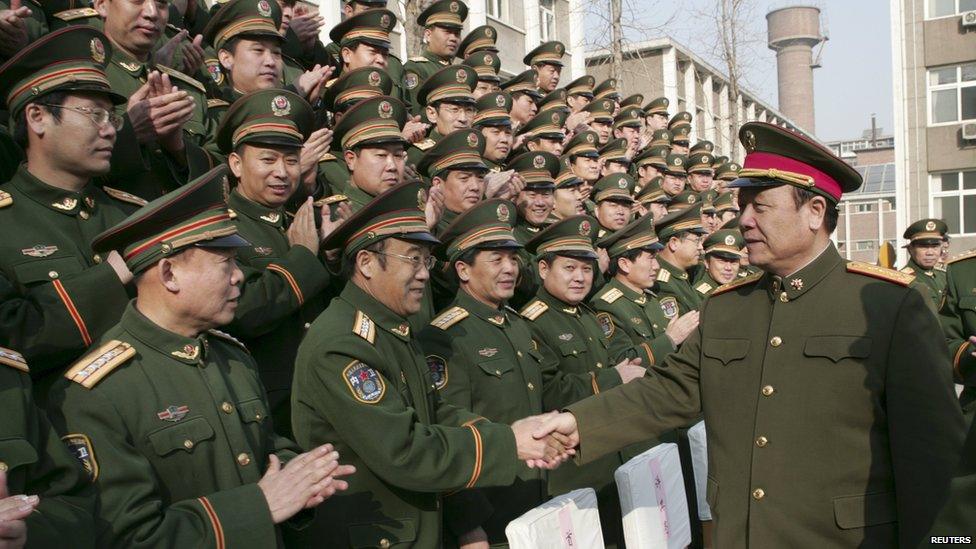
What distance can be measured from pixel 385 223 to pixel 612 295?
3937 mm

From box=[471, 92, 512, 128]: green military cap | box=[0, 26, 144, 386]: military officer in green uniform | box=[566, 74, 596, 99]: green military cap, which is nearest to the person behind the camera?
box=[0, 26, 144, 386]: military officer in green uniform

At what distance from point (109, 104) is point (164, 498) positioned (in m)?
1.94

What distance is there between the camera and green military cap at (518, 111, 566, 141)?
34.8 ft

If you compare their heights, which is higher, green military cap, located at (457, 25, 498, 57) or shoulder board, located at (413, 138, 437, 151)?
green military cap, located at (457, 25, 498, 57)

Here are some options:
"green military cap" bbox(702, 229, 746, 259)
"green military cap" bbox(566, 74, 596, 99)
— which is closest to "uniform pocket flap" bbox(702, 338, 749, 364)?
"green military cap" bbox(702, 229, 746, 259)

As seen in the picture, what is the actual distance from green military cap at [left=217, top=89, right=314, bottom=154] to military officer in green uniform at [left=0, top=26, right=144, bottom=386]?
104 cm

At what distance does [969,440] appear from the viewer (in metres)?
1.98

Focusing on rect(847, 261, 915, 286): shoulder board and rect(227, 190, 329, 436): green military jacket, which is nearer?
rect(847, 261, 915, 286): shoulder board

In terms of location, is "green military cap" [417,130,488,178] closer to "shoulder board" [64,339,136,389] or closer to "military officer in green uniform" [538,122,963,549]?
"military officer in green uniform" [538,122,963,549]

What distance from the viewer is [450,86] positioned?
9.02 m

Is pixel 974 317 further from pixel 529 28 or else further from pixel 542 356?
pixel 529 28

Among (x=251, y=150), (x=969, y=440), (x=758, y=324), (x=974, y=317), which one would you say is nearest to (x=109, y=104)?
(x=251, y=150)

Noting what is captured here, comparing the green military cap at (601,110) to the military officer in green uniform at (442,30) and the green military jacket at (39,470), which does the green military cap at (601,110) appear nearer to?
the military officer in green uniform at (442,30)

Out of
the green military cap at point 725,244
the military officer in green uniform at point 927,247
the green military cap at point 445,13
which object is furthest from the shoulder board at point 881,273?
the military officer in green uniform at point 927,247
